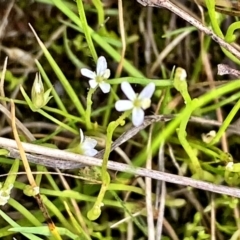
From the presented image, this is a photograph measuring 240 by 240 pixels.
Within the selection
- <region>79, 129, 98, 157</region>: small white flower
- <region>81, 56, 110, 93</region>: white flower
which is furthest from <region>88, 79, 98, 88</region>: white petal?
<region>79, 129, 98, 157</region>: small white flower

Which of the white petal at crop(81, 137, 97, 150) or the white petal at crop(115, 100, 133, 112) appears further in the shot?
the white petal at crop(81, 137, 97, 150)

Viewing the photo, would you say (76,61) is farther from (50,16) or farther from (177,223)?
(177,223)

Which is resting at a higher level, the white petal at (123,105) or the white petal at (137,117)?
the white petal at (123,105)

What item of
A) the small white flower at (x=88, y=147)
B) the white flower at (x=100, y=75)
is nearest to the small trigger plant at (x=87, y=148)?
the small white flower at (x=88, y=147)

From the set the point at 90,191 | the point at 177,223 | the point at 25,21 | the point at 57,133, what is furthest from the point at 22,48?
the point at 177,223

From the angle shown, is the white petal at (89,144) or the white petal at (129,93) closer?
the white petal at (129,93)

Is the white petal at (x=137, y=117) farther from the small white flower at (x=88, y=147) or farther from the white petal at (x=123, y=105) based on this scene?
the small white flower at (x=88, y=147)

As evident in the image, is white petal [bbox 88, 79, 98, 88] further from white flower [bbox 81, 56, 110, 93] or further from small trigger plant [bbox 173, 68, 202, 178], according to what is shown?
small trigger plant [bbox 173, 68, 202, 178]

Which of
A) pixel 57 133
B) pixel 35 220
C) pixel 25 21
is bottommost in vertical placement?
pixel 35 220
